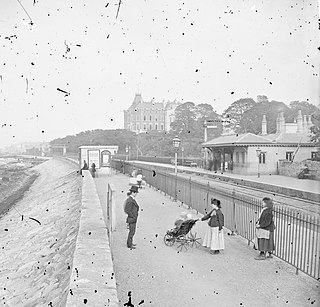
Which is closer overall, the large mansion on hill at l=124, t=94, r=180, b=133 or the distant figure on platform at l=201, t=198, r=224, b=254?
the distant figure on platform at l=201, t=198, r=224, b=254

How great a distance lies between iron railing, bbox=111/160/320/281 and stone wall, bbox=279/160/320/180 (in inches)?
428

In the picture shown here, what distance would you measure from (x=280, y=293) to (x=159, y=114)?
69.5 meters

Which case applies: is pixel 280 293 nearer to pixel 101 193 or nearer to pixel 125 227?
pixel 125 227

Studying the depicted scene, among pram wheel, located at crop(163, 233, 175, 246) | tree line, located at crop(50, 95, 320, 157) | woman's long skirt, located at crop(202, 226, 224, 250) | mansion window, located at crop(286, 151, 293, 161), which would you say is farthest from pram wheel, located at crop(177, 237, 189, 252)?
tree line, located at crop(50, 95, 320, 157)

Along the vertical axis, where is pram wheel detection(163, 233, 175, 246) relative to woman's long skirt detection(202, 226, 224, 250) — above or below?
below

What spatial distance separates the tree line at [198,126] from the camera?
4212 centimetres

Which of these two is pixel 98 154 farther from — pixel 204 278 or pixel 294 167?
pixel 204 278

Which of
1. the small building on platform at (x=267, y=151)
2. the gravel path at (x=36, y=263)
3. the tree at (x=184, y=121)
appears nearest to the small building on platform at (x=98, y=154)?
the small building on platform at (x=267, y=151)

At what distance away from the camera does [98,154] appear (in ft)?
76.9

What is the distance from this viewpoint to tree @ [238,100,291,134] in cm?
4074

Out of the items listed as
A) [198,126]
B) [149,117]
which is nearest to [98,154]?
[198,126]

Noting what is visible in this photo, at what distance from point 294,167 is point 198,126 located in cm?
2583

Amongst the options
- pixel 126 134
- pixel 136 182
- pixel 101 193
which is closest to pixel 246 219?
pixel 101 193

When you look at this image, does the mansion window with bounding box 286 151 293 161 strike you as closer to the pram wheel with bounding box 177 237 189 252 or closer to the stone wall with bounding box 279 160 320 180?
the stone wall with bounding box 279 160 320 180
